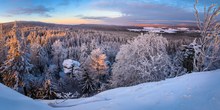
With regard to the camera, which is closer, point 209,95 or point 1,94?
point 209,95

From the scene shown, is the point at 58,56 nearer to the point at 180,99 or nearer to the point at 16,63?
the point at 16,63

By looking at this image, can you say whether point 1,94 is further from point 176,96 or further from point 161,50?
point 161,50

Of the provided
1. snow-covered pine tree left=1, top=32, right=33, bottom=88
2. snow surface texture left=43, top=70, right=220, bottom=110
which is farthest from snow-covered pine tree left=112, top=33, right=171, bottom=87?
snow surface texture left=43, top=70, right=220, bottom=110

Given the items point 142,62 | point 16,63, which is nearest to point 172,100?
point 142,62

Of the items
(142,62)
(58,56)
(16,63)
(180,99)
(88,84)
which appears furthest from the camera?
(58,56)

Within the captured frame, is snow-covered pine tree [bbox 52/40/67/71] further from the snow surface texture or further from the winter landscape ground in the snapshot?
the snow surface texture

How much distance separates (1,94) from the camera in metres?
6.71

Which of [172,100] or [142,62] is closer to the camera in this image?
[172,100]

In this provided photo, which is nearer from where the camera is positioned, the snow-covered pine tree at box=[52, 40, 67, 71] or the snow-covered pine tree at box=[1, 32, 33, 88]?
the snow-covered pine tree at box=[1, 32, 33, 88]

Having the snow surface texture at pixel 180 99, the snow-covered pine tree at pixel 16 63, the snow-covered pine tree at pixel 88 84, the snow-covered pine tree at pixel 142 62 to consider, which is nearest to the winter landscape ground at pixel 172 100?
the snow surface texture at pixel 180 99

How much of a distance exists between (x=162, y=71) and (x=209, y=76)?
483 inches

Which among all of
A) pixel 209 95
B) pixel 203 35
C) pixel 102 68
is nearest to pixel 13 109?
pixel 209 95

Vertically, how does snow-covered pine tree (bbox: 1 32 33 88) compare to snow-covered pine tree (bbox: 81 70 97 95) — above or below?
above

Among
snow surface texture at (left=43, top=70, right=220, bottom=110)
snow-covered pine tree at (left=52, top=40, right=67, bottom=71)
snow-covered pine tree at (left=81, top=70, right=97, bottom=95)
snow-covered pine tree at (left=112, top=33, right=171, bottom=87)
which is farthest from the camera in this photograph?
snow-covered pine tree at (left=52, top=40, right=67, bottom=71)
